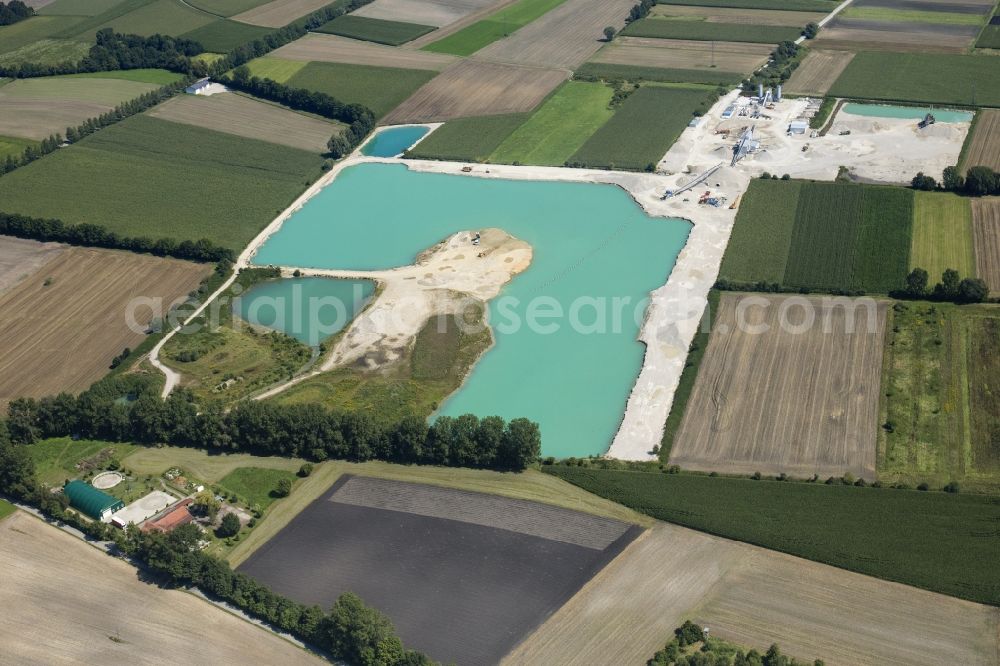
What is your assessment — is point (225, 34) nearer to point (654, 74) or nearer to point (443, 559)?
point (654, 74)

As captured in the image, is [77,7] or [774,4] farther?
[77,7]

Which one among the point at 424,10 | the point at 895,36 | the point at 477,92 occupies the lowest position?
the point at 477,92

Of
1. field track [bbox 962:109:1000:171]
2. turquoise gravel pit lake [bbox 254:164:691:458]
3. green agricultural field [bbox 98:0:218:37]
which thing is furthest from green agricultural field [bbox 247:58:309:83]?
field track [bbox 962:109:1000:171]

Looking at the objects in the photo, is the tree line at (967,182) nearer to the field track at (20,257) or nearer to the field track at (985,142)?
the field track at (985,142)

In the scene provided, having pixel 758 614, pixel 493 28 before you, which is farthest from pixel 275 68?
pixel 758 614

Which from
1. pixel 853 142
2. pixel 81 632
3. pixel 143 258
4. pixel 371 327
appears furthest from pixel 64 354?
pixel 853 142

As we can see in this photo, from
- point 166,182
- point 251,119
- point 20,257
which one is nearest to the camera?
point 20,257
